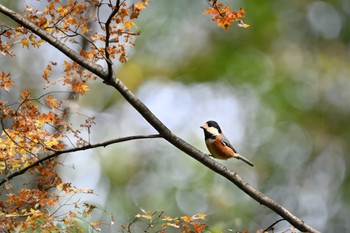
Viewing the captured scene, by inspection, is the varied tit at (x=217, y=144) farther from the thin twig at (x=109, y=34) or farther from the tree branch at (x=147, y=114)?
the thin twig at (x=109, y=34)

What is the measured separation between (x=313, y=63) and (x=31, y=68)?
7429 mm

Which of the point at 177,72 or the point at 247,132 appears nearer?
the point at 177,72

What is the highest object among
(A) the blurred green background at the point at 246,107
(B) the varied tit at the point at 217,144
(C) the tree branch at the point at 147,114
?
(A) the blurred green background at the point at 246,107

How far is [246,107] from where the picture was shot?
15258 mm

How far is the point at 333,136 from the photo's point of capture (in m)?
14.2

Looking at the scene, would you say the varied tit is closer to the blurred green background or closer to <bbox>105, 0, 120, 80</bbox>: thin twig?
<bbox>105, 0, 120, 80</bbox>: thin twig

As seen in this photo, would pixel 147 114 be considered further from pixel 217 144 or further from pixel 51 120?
pixel 217 144

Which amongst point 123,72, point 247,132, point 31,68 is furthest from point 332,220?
point 31,68

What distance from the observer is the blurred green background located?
41.5 feet

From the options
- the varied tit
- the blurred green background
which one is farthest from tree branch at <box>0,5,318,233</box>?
the blurred green background

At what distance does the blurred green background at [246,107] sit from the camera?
41.5 ft

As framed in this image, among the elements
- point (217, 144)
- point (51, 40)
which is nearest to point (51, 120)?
point (51, 40)

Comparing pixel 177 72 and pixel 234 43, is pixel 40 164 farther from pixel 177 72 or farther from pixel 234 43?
pixel 234 43

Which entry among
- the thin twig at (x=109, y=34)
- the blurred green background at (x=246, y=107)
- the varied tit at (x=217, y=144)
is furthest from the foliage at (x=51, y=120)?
the blurred green background at (x=246, y=107)
